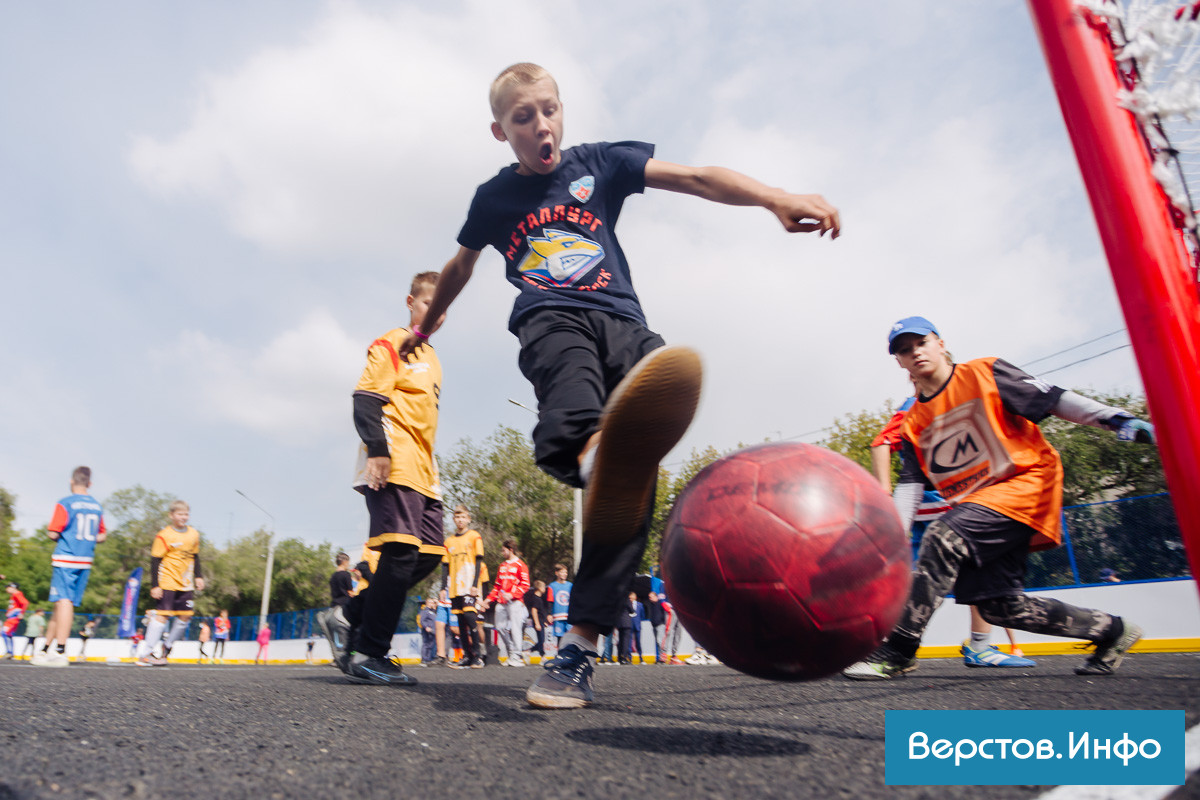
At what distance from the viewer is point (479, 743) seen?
77.2 inches

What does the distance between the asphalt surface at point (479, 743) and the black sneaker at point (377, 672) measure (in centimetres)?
86

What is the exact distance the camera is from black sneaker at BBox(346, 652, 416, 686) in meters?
4.18

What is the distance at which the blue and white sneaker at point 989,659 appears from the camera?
569 cm

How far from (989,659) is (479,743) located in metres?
5.27

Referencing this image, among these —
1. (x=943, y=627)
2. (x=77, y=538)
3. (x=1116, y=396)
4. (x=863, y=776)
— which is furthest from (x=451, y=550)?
(x=1116, y=396)

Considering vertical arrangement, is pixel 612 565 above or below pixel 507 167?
below

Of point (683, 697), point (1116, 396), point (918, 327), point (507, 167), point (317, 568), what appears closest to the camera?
point (507, 167)

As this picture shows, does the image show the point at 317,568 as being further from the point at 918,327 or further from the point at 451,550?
the point at 918,327

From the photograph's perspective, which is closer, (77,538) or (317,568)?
(77,538)

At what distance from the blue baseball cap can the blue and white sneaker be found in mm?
2870

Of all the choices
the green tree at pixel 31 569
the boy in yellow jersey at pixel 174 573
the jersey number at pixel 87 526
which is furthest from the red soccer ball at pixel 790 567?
the green tree at pixel 31 569

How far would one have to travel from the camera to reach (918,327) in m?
4.41

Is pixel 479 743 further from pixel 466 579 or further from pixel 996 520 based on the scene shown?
pixel 466 579

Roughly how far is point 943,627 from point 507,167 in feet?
35.9
